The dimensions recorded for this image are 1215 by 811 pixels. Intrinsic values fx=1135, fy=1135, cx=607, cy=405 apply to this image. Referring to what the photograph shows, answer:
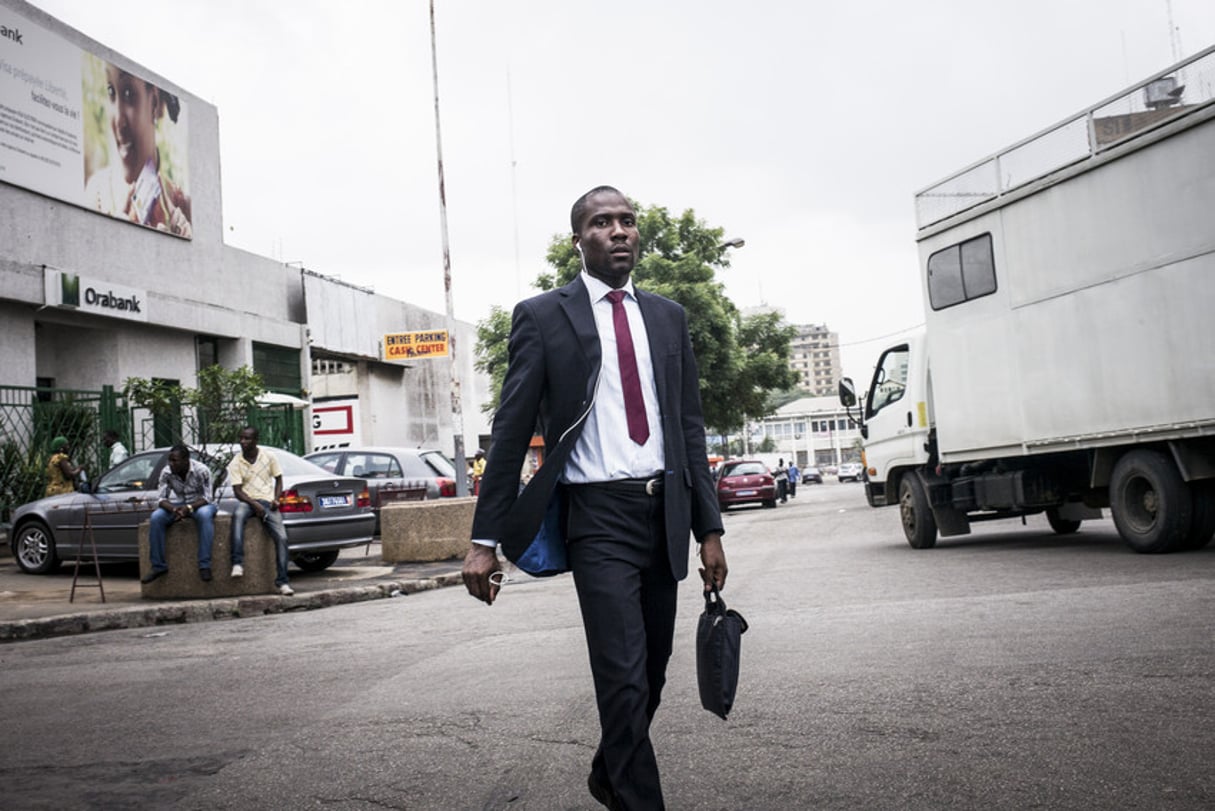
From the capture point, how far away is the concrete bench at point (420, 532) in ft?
49.4

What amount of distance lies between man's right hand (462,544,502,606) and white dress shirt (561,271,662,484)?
31 centimetres

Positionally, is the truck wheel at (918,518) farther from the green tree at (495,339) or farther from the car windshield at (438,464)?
the green tree at (495,339)

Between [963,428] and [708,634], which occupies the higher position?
[963,428]

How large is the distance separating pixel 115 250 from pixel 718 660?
69.8 feet

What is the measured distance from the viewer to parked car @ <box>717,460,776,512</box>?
105 ft

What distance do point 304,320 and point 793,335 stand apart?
17970 millimetres

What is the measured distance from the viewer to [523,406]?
336 cm

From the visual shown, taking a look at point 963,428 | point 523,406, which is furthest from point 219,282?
point 523,406

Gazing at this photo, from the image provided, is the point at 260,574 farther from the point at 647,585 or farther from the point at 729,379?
the point at 729,379

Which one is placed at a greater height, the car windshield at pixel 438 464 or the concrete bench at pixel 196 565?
the car windshield at pixel 438 464

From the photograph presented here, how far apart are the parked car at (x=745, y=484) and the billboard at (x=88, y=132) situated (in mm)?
15836

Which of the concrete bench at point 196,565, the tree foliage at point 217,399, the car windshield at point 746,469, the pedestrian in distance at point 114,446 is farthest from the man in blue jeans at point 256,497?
the car windshield at point 746,469

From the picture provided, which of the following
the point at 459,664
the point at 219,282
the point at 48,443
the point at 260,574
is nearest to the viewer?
the point at 459,664

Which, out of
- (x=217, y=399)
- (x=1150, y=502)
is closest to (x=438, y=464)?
(x=217, y=399)
